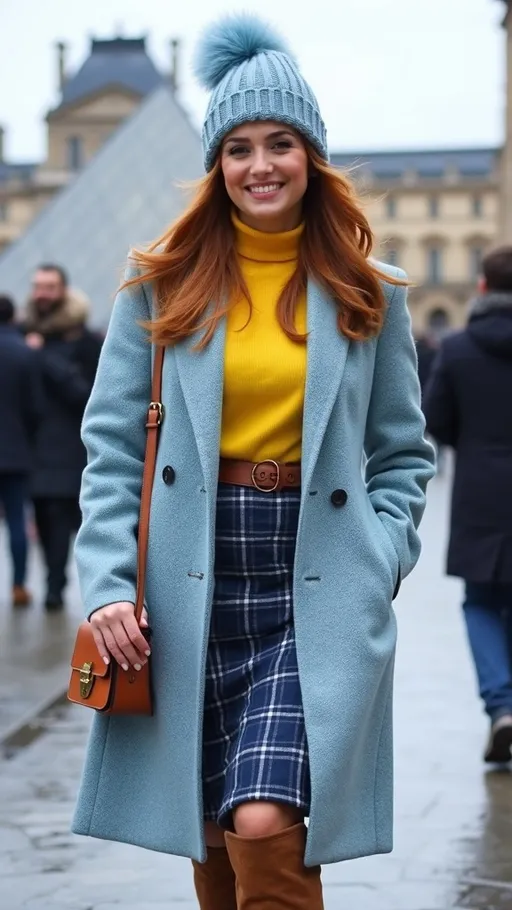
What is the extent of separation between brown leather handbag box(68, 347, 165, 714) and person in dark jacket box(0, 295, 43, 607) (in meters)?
6.04

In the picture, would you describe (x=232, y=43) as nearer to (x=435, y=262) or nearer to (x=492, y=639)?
(x=492, y=639)

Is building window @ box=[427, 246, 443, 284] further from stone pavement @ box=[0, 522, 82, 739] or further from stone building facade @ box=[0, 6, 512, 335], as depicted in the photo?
stone pavement @ box=[0, 522, 82, 739]

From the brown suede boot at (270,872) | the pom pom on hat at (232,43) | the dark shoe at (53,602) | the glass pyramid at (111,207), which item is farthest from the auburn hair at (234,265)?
the glass pyramid at (111,207)

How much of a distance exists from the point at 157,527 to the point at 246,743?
362 millimetres

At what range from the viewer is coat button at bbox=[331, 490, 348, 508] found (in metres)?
2.72

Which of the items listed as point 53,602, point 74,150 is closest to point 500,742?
point 53,602

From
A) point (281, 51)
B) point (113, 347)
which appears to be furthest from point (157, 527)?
point (281, 51)

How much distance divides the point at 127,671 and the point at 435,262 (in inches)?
4161

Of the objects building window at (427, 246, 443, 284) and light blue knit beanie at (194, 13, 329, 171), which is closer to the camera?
light blue knit beanie at (194, 13, 329, 171)

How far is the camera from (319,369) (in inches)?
108

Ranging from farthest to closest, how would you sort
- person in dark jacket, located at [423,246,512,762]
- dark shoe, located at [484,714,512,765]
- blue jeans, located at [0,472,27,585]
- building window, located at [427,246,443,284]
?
building window, located at [427,246,443,284] → blue jeans, located at [0,472,27,585] → person in dark jacket, located at [423,246,512,762] → dark shoe, located at [484,714,512,765]

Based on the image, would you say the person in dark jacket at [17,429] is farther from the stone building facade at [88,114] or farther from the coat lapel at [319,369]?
the stone building facade at [88,114]

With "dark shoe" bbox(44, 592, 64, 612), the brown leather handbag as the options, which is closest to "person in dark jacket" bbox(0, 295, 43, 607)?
"dark shoe" bbox(44, 592, 64, 612)

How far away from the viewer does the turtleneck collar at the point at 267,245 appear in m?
2.85
